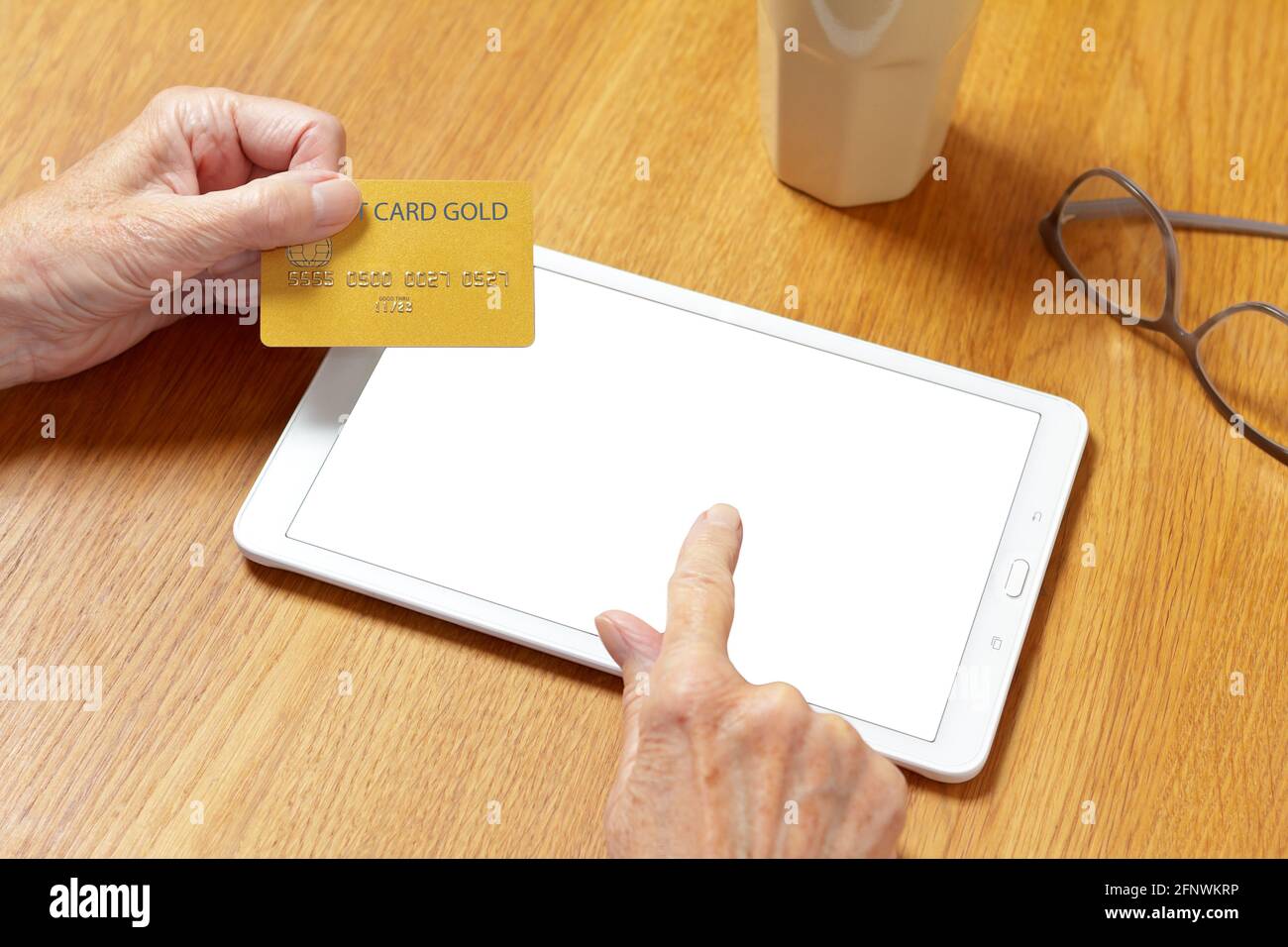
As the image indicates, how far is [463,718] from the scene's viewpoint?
2.13 feet

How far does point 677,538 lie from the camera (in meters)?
0.67

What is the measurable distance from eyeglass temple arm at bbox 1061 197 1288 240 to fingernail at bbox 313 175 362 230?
0.47m

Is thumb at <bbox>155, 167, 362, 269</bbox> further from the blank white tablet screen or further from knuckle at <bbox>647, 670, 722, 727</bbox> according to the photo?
knuckle at <bbox>647, 670, 722, 727</bbox>

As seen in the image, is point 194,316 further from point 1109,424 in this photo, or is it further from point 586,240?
point 1109,424

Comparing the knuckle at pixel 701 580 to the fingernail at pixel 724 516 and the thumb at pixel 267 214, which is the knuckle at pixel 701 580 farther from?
the thumb at pixel 267 214

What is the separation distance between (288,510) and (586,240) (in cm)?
28

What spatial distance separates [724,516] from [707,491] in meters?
0.08

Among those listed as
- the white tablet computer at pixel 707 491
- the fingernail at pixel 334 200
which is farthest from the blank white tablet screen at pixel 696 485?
the fingernail at pixel 334 200

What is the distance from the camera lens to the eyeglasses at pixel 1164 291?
2.34 ft

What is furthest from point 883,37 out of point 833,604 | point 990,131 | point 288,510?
point 288,510

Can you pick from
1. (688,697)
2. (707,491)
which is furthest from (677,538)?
(688,697)

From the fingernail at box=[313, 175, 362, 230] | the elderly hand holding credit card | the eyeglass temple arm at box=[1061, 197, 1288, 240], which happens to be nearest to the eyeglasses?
the eyeglass temple arm at box=[1061, 197, 1288, 240]
